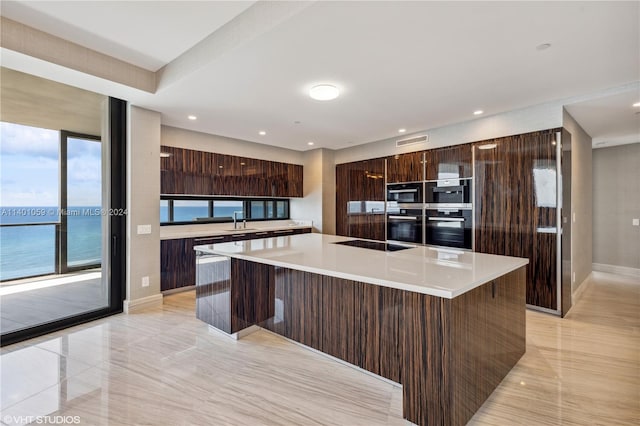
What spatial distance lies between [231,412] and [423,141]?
178 inches

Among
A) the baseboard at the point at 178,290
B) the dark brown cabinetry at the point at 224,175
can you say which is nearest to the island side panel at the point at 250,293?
the baseboard at the point at 178,290

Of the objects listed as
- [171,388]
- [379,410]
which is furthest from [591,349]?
[171,388]

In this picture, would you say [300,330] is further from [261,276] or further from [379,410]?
[379,410]

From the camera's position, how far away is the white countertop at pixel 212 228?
439 centimetres

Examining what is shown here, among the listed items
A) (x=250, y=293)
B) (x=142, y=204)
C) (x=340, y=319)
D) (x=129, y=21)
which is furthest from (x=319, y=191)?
(x=129, y=21)

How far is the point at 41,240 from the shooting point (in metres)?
3.10

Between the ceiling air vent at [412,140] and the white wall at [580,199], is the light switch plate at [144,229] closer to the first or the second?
the ceiling air vent at [412,140]

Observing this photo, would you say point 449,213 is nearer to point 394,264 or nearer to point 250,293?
point 394,264

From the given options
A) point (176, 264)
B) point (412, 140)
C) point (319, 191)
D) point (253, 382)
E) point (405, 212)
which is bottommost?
point (253, 382)

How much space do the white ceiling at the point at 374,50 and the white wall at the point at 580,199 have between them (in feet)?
1.54

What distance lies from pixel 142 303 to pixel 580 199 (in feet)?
20.5

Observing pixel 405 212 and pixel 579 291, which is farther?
pixel 405 212

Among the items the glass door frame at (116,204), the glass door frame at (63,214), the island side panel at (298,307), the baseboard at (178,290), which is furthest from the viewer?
the baseboard at (178,290)

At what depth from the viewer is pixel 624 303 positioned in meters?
3.80
